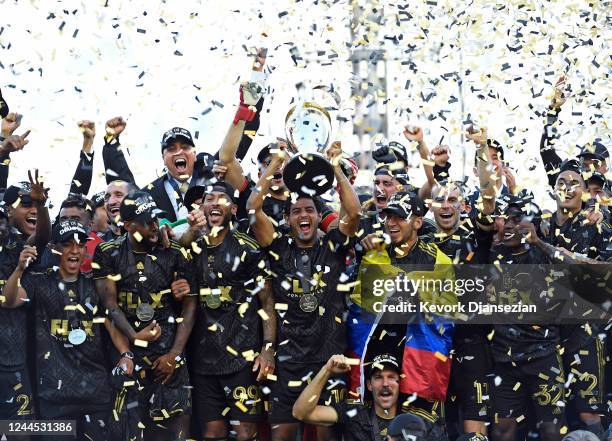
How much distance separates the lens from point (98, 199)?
37.1 ft

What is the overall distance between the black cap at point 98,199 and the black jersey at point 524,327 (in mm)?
3588

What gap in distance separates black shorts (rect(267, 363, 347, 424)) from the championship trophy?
4.56ft

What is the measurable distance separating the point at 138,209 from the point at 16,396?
1.95 metres

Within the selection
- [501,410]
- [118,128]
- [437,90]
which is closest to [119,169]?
[118,128]

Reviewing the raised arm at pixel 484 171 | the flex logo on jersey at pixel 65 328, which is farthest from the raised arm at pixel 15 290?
the raised arm at pixel 484 171

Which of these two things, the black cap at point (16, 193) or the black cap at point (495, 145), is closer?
the black cap at point (16, 193)

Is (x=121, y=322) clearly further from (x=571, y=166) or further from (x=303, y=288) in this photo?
(x=571, y=166)

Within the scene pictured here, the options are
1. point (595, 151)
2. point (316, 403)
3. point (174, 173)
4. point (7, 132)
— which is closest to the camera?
point (316, 403)

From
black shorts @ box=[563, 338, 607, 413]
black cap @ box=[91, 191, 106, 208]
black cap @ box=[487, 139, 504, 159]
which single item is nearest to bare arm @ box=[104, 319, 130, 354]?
black cap @ box=[91, 191, 106, 208]

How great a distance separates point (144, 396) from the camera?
32.2 ft

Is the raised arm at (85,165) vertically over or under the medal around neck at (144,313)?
over

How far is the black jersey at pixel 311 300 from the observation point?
973 cm

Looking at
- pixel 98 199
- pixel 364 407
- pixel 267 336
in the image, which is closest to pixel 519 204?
pixel 364 407

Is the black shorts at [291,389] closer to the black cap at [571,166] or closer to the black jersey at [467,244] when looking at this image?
the black jersey at [467,244]
